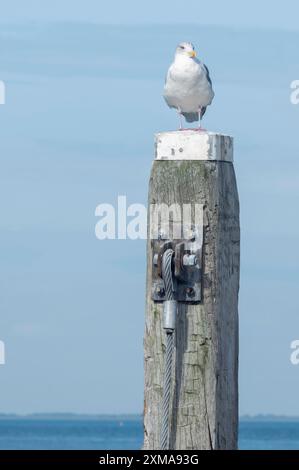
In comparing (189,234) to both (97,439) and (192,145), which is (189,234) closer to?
(192,145)

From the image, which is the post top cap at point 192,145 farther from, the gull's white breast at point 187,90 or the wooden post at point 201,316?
the gull's white breast at point 187,90

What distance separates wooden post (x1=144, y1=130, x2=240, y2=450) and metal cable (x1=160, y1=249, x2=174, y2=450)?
0.08 meters

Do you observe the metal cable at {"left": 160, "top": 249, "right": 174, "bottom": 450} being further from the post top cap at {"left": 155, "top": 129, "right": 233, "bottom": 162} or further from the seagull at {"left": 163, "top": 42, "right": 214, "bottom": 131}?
the seagull at {"left": 163, "top": 42, "right": 214, "bottom": 131}

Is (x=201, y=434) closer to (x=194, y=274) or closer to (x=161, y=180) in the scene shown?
(x=194, y=274)

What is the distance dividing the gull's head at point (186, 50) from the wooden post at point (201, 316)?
1.46 m

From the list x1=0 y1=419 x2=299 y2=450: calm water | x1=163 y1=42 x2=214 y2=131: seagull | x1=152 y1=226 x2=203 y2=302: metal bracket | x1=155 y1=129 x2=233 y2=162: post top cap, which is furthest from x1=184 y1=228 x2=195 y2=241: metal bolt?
x1=0 y1=419 x2=299 y2=450: calm water

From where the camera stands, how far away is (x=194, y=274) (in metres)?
7.52

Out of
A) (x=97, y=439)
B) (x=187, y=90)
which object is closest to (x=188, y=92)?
(x=187, y=90)

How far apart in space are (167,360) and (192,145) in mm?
1078

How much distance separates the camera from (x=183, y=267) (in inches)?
295

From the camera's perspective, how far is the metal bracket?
24.6 feet
